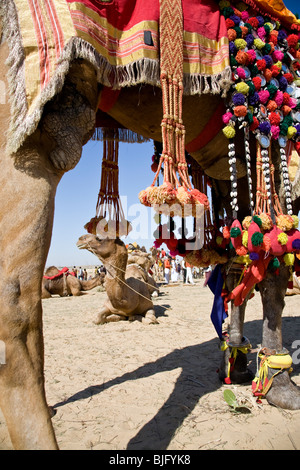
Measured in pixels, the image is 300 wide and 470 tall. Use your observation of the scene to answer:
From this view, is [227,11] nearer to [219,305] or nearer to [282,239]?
[282,239]

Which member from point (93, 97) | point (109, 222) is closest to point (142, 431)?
Answer: point (109, 222)

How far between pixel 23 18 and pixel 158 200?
112cm

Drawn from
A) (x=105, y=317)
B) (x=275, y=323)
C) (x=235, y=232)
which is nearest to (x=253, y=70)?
(x=235, y=232)

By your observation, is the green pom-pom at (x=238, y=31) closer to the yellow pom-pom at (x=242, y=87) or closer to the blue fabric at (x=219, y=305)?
the yellow pom-pom at (x=242, y=87)

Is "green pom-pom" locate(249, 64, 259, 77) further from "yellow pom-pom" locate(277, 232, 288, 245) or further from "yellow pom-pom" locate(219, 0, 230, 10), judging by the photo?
"yellow pom-pom" locate(277, 232, 288, 245)

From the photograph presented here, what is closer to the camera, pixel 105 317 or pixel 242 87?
pixel 242 87

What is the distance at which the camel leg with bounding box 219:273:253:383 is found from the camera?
3.34 metres

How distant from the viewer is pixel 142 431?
2.46 meters

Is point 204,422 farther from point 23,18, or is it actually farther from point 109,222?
point 23,18

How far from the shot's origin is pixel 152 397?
3.09m

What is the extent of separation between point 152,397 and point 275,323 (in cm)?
127

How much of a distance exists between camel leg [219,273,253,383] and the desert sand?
108 mm
